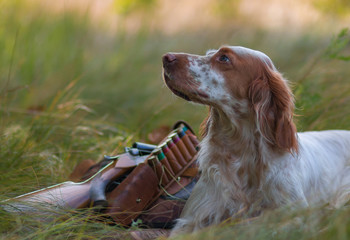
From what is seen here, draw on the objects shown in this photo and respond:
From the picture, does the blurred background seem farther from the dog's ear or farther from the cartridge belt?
the cartridge belt

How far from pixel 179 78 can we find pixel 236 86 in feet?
1.05

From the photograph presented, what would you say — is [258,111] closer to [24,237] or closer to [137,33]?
[24,237]

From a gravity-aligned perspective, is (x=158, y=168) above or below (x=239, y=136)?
below

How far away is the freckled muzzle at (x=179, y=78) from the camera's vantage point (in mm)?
2697

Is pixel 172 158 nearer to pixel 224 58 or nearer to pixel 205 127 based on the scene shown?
pixel 205 127

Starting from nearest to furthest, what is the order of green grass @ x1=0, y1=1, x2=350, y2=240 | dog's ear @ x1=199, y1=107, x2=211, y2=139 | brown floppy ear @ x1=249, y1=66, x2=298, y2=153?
green grass @ x1=0, y1=1, x2=350, y2=240, brown floppy ear @ x1=249, y1=66, x2=298, y2=153, dog's ear @ x1=199, y1=107, x2=211, y2=139

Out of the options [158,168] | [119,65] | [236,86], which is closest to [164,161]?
[158,168]

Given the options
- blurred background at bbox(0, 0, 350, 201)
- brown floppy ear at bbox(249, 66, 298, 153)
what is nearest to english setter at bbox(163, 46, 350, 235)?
brown floppy ear at bbox(249, 66, 298, 153)

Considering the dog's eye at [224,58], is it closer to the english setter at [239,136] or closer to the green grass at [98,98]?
the english setter at [239,136]

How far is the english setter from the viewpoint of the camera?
2643mm

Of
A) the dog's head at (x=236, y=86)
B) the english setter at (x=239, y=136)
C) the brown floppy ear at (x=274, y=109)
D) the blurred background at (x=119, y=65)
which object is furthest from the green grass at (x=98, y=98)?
the dog's head at (x=236, y=86)

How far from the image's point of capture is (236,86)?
107 inches

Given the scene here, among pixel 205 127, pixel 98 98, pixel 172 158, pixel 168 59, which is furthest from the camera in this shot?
pixel 98 98

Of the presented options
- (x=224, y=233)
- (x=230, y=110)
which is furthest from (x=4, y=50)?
(x=224, y=233)
